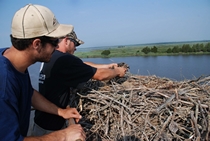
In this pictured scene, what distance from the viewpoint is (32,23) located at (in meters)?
1.56

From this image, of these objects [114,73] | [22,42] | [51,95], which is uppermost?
[22,42]

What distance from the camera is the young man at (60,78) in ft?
7.62

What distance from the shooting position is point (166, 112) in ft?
7.17

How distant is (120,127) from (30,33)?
54.8 inches

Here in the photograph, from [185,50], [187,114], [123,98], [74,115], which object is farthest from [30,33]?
[185,50]

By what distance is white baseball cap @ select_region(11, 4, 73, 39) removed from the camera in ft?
5.09

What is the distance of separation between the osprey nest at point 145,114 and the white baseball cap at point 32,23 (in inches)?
44.0

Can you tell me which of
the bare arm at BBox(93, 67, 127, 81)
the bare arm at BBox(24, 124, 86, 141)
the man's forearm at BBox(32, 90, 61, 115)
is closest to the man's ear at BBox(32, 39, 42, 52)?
the bare arm at BBox(24, 124, 86, 141)

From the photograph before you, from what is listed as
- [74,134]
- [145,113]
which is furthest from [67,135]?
[145,113]

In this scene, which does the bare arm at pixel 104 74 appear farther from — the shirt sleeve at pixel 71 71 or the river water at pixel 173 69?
the river water at pixel 173 69

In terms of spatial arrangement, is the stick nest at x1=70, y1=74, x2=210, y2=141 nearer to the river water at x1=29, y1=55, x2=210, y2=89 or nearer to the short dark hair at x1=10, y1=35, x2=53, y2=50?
the river water at x1=29, y1=55, x2=210, y2=89

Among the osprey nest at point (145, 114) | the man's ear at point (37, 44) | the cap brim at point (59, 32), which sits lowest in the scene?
the osprey nest at point (145, 114)

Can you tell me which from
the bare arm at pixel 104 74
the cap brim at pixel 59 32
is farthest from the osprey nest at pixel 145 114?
the cap brim at pixel 59 32

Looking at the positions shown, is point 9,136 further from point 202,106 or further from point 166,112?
point 202,106
